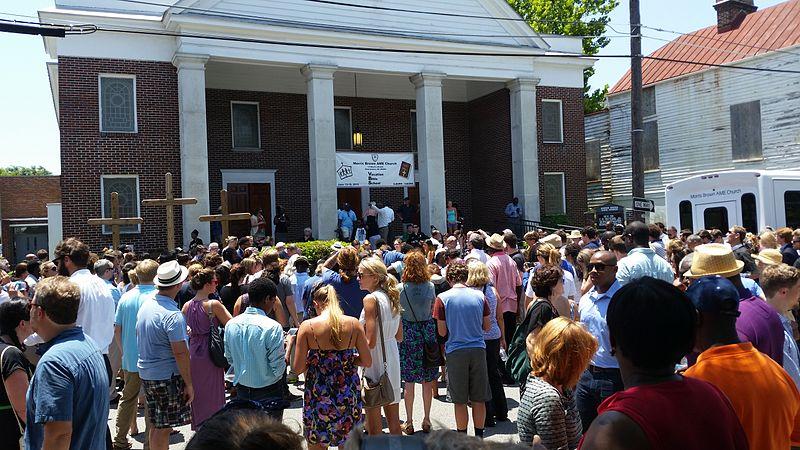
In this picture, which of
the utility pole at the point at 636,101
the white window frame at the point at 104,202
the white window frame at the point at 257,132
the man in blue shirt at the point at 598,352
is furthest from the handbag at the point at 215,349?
the white window frame at the point at 257,132

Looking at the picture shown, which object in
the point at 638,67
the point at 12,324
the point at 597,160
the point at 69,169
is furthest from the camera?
the point at 597,160

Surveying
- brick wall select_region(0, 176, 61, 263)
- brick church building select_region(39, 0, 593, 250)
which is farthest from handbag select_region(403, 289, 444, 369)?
brick wall select_region(0, 176, 61, 263)

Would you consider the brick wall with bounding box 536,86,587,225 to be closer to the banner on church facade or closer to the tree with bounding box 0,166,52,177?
the banner on church facade

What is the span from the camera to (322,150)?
69.2 feet

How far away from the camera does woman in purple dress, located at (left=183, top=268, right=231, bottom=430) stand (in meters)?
6.08

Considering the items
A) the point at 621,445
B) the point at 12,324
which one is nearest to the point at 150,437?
the point at 12,324

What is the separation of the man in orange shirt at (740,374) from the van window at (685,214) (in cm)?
1522

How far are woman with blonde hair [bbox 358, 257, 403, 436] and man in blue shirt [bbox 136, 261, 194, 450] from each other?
167 cm

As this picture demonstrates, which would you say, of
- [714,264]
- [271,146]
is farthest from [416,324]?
[271,146]

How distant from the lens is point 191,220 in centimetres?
1927

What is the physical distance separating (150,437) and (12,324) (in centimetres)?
184

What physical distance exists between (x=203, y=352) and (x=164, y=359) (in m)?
0.48

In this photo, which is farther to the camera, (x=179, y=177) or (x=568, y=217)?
(x=568, y=217)

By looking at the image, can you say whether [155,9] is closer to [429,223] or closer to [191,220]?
[191,220]
